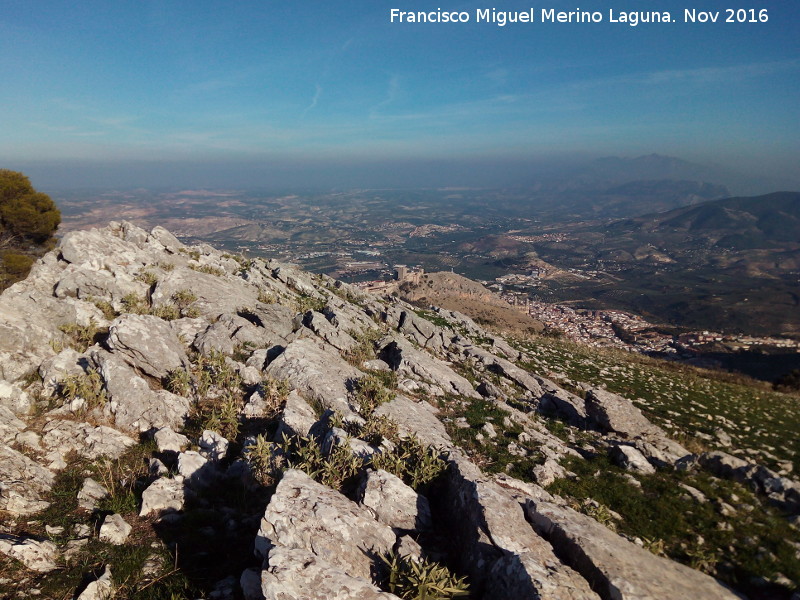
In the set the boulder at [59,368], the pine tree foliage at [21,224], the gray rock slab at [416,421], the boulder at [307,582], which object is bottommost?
the gray rock slab at [416,421]

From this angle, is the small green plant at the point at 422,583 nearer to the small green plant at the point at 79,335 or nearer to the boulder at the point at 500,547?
the boulder at the point at 500,547

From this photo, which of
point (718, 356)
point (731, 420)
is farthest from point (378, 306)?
point (718, 356)

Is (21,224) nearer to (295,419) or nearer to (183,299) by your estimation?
(183,299)

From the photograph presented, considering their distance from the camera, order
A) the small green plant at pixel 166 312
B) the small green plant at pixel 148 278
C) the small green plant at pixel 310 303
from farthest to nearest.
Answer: the small green plant at pixel 310 303, the small green plant at pixel 148 278, the small green plant at pixel 166 312

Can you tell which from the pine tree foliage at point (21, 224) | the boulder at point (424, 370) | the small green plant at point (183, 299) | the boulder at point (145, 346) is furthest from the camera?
the pine tree foliage at point (21, 224)

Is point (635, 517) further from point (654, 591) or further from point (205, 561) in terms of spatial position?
point (205, 561)

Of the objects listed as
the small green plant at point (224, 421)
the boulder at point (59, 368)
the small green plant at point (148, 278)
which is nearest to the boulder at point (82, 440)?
the boulder at point (59, 368)

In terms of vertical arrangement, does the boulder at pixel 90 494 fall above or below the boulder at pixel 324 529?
below

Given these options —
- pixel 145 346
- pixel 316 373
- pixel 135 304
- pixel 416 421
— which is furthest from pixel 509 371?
pixel 135 304
